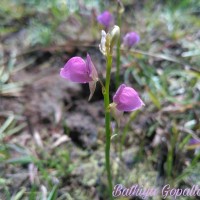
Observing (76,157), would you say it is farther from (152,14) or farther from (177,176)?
(152,14)

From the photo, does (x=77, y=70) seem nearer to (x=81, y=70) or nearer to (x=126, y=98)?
(x=81, y=70)

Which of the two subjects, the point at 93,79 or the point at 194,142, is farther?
the point at 194,142

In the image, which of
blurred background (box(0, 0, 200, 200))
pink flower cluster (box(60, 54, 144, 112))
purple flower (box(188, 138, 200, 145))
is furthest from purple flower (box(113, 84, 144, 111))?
purple flower (box(188, 138, 200, 145))

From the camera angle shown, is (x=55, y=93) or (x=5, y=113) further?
(x=55, y=93)

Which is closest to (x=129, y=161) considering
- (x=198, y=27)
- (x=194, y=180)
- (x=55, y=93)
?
(x=194, y=180)

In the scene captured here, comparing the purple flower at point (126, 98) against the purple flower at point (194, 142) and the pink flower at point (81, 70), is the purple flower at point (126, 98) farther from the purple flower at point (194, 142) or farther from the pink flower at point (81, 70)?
the purple flower at point (194, 142)

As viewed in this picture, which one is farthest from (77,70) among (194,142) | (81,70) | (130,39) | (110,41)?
(194,142)

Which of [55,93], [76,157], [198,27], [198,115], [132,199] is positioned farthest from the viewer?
[198,27]
